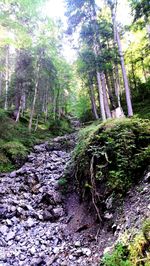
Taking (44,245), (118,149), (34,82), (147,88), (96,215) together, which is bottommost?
(44,245)

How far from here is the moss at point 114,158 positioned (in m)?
5.93

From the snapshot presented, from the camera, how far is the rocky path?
5445 millimetres

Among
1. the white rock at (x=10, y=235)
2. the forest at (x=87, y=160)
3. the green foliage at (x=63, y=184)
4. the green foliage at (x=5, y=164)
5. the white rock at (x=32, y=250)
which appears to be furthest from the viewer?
the green foliage at (x=5, y=164)

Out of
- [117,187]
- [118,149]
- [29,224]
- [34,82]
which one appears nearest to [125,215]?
[117,187]

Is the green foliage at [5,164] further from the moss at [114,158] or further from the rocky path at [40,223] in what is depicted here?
the moss at [114,158]

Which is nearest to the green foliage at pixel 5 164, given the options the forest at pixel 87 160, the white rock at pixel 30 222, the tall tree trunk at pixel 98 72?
the forest at pixel 87 160

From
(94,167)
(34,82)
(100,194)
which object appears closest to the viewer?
(100,194)

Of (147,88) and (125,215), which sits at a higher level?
(147,88)

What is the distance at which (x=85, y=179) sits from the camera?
723cm

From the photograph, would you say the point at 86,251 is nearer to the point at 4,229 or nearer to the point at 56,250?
the point at 56,250

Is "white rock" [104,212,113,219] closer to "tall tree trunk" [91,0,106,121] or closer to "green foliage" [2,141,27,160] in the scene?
"green foliage" [2,141,27,160]

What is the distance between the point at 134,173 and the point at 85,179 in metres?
1.76

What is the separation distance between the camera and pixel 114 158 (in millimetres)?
6547

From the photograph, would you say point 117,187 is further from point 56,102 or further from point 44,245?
point 56,102
